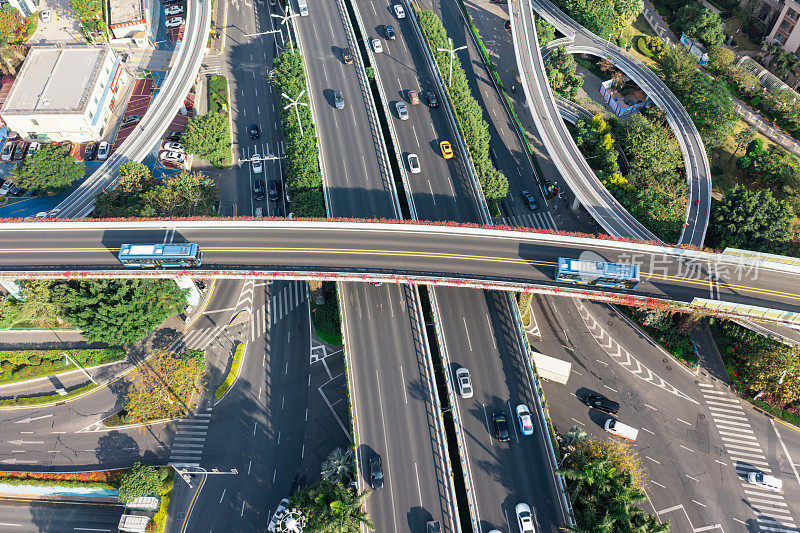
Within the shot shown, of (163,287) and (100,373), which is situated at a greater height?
(163,287)

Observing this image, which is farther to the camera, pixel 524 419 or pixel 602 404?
pixel 602 404

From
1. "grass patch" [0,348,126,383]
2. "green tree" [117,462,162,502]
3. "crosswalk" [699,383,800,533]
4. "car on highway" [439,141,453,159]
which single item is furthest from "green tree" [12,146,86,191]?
"crosswalk" [699,383,800,533]

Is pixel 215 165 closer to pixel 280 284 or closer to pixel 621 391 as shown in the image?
pixel 280 284

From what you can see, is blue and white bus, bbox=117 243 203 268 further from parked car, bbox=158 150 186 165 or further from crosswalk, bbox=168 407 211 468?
parked car, bbox=158 150 186 165

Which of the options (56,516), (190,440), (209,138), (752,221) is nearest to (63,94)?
(209,138)

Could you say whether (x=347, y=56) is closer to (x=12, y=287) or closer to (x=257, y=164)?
(x=257, y=164)

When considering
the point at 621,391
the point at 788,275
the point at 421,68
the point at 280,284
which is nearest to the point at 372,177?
the point at 280,284
